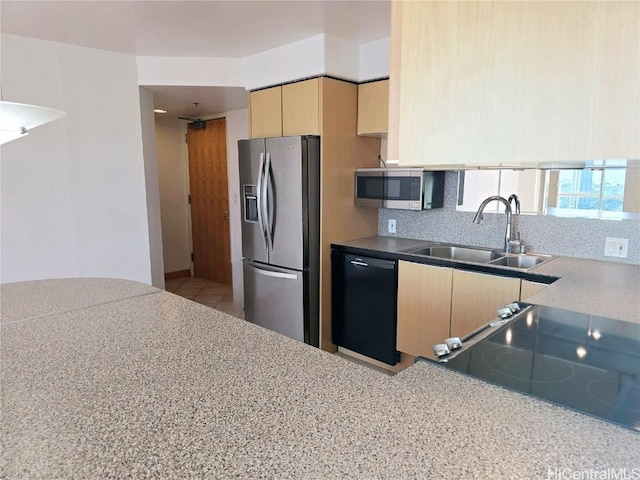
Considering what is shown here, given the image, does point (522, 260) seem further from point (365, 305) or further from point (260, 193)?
point (260, 193)

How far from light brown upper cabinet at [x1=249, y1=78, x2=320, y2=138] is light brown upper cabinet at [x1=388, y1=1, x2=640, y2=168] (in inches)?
97.1

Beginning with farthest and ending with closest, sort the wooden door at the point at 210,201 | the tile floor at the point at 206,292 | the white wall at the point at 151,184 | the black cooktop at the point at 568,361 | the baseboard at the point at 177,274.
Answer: the baseboard at the point at 177,274
the wooden door at the point at 210,201
the tile floor at the point at 206,292
the white wall at the point at 151,184
the black cooktop at the point at 568,361

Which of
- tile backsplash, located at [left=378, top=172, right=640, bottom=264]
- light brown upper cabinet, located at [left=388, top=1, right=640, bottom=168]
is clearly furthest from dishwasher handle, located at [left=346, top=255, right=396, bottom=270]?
light brown upper cabinet, located at [left=388, top=1, right=640, bottom=168]

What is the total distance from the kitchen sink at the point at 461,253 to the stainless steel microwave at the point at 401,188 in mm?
310

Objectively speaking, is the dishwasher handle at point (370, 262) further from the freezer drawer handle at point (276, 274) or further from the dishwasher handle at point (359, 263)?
the freezer drawer handle at point (276, 274)

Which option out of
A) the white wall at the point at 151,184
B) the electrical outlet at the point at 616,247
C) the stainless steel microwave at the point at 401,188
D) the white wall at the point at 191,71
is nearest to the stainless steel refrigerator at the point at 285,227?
the stainless steel microwave at the point at 401,188

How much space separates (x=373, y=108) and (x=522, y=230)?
4.49 feet

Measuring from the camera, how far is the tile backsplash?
244 centimetres

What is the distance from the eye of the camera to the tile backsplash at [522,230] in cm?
244

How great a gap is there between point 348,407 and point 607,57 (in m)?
0.73

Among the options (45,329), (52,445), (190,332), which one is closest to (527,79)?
(52,445)

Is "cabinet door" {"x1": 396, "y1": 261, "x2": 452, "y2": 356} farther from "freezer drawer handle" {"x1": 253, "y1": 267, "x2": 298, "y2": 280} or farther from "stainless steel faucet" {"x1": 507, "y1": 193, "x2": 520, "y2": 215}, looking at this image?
"freezer drawer handle" {"x1": 253, "y1": 267, "x2": 298, "y2": 280}

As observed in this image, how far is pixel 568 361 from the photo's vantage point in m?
1.09

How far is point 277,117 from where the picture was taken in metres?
3.28
